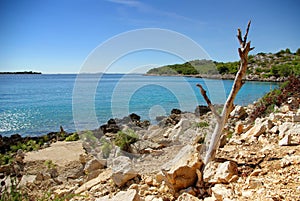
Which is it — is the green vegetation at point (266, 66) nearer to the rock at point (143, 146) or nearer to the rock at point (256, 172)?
the rock at point (143, 146)

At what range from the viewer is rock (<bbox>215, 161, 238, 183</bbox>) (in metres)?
2.82

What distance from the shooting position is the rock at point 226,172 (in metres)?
2.82

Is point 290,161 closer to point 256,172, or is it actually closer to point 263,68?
point 256,172

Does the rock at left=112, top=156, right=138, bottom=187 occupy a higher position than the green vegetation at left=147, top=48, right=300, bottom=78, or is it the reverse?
the green vegetation at left=147, top=48, right=300, bottom=78

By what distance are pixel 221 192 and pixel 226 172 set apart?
1.36ft

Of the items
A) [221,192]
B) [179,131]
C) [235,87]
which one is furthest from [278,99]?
[221,192]

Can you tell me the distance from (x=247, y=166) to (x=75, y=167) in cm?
420

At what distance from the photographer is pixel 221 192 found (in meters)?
2.54

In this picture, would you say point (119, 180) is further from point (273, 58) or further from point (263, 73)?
point (273, 58)

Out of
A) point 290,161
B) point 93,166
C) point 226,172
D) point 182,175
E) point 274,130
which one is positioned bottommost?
point 93,166

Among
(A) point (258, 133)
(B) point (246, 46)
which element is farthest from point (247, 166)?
(B) point (246, 46)

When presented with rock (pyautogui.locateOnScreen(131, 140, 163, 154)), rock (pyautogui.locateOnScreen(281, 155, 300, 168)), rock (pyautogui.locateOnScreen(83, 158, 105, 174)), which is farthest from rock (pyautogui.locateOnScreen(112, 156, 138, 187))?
rock (pyautogui.locateOnScreen(281, 155, 300, 168))

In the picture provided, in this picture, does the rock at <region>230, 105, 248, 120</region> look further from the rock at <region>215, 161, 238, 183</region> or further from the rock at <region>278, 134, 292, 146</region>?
the rock at <region>215, 161, 238, 183</region>

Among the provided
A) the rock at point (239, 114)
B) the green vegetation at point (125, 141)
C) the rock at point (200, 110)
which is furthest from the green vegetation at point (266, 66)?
the green vegetation at point (125, 141)
